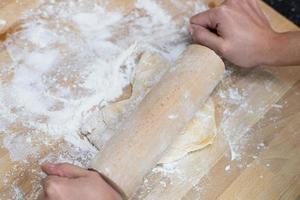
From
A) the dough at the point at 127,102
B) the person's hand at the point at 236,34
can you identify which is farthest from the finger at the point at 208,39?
the dough at the point at 127,102

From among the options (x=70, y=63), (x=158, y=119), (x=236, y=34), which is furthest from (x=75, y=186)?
(x=236, y=34)

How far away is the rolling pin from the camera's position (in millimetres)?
852

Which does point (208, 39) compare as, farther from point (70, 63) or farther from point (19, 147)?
point (19, 147)

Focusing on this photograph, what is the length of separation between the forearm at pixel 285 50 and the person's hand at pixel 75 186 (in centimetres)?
48

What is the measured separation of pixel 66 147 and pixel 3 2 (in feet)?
1.38

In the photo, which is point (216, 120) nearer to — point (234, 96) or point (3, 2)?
point (234, 96)

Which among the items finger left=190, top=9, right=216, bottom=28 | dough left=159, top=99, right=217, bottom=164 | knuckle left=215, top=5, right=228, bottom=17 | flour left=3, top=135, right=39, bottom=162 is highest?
knuckle left=215, top=5, right=228, bottom=17

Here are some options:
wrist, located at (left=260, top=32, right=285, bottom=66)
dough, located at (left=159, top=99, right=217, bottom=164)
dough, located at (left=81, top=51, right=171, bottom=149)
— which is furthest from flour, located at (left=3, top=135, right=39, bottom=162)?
wrist, located at (left=260, top=32, right=285, bottom=66)

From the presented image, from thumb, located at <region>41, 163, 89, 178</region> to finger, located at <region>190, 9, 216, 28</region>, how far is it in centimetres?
45

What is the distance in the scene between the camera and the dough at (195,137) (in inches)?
38.2

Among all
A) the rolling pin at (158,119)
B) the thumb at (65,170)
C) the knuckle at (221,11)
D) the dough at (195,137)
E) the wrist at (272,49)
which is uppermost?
the knuckle at (221,11)

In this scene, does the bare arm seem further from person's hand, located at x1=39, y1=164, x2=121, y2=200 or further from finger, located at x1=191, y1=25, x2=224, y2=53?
person's hand, located at x1=39, y1=164, x2=121, y2=200

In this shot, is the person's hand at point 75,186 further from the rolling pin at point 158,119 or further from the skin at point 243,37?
the skin at point 243,37

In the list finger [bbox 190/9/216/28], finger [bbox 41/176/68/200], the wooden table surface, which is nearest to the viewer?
finger [bbox 41/176/68/200]
